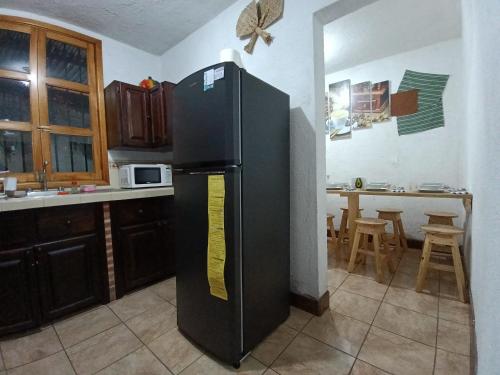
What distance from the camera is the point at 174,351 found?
134cm

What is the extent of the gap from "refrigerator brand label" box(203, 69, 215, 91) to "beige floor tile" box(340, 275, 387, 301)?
1965 mm

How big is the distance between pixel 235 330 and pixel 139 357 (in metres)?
0.63

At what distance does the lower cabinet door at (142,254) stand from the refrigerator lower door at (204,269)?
773 mm

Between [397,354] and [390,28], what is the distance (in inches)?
119

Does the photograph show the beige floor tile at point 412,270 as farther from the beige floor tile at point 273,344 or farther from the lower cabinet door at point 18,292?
the lower cabinet door at point 18,292

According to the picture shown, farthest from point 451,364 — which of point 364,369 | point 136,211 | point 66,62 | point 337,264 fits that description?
point 66,62

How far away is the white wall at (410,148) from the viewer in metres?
2.72

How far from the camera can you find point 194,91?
4.17 feet

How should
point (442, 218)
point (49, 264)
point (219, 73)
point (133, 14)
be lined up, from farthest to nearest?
point (442, 218), point (133, 14), point (49, 264), point (219, 73)

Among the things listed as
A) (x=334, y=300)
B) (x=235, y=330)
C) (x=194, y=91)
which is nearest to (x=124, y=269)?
(x=235, y=330)

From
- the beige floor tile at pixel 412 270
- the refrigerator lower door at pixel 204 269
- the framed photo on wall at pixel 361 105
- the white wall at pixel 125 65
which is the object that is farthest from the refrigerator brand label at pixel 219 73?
the framed photo on wall at pixel 361 105

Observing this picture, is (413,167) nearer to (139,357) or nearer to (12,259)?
(139,357)

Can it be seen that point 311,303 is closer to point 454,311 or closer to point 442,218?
point 454,311

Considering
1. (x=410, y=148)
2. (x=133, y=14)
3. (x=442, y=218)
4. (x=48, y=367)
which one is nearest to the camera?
(x=48, y=367)
